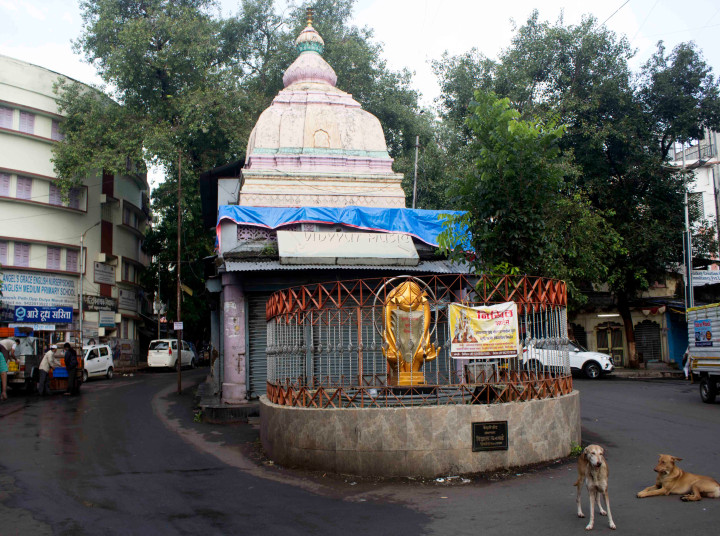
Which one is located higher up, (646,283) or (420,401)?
(646,283)

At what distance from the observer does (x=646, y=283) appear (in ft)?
84.2

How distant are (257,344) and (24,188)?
2123cm

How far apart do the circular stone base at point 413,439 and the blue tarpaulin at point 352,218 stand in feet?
26.3

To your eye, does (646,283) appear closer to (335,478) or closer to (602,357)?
(602,357)

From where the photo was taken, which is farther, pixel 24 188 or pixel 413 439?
pixel 24 188

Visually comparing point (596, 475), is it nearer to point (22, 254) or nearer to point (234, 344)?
point (234, 344)

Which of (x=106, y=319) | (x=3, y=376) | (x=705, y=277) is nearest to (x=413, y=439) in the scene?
(x=3, y=376)

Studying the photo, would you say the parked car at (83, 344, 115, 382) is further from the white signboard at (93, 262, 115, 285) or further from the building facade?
the white signboard at (93, 262, 115, 285)

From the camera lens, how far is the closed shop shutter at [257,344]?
616 inches

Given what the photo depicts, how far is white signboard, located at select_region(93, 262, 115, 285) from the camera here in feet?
112

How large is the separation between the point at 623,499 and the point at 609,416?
6.86 meters

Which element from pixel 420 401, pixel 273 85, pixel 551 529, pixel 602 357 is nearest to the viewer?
pixel 551 529

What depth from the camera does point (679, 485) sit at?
23.6ft

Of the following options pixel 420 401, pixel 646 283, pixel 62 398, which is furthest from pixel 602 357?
pixel 62 398
